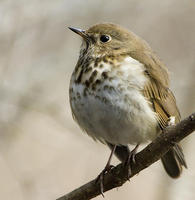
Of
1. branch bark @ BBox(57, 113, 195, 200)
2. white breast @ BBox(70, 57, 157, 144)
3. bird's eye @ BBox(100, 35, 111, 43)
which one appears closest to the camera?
branch bark @ BBox(57, 113, 195, 200)

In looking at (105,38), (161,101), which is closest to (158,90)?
(161,101)

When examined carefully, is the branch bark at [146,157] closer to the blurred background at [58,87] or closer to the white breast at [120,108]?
the white breast at [120,108]

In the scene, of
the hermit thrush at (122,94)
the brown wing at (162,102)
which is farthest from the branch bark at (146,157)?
the brown wing at (162,102)

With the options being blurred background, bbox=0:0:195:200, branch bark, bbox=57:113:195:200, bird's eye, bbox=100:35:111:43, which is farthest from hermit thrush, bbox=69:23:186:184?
blurred background, bbox=0:0:195:200

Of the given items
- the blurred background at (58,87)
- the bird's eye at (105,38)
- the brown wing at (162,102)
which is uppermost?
the bird's eye at (105,38)

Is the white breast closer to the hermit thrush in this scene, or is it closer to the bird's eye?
the hermit thrush

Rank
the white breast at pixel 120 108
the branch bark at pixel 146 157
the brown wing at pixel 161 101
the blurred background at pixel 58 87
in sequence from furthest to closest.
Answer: the blurred background at pixel 58 87
the brown wing at pixel 161 101
the white breast at pixel 120 108
the branch bark at pixel 146 157

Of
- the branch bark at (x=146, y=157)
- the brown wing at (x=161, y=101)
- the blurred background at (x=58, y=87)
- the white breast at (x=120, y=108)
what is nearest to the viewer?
the branch bark at (x=146, y=157)

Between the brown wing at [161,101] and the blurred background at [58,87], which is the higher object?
the brown wing at [161,101]
